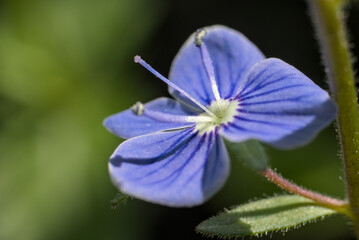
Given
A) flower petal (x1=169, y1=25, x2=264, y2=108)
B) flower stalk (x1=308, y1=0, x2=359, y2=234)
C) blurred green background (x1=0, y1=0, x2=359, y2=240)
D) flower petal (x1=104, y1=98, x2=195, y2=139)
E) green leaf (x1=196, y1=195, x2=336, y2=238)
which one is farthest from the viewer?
blurred green background (x1=0, y1=0, x2=359, y2=240)

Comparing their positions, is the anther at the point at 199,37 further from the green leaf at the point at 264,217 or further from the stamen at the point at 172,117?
the green leaf at the point at 264,217

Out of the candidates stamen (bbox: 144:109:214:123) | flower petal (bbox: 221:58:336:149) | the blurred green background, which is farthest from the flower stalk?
the blurred green background

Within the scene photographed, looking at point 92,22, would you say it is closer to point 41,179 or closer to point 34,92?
point 34,92

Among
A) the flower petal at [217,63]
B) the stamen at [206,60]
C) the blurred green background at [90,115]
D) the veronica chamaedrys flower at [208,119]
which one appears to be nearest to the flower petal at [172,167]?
the veronica chamaedrys flower at [208,119]

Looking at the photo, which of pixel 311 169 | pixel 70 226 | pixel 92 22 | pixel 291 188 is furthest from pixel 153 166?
pixel 92 22

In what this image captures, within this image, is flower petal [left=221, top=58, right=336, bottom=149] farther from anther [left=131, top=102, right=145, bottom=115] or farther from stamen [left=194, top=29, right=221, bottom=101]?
anther [left=131, top=102, right=145, bottom=115]

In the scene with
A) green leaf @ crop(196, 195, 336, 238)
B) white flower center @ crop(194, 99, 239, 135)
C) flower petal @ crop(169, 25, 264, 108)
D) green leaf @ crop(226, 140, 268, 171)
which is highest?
flower petal @ crop(169, 25, 264, 108)
